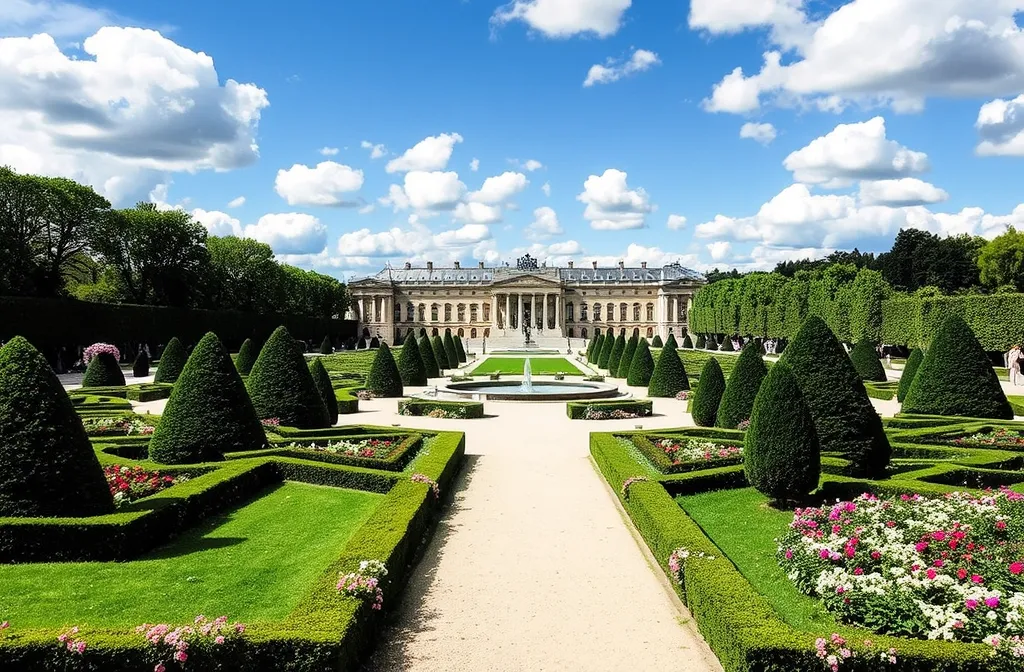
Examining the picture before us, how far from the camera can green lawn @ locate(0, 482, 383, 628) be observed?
5375mm

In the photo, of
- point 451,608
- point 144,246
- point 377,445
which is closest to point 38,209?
point 144,246

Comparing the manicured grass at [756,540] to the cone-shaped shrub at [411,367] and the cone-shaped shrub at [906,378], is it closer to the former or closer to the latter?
the cone-shaped shrub at [906,378]

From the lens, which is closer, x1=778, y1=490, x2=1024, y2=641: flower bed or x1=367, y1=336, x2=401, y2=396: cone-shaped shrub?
x1=778, y1=490, x2=1024, y2=641: flower bed

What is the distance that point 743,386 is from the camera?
13.9m

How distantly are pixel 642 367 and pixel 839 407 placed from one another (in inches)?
672

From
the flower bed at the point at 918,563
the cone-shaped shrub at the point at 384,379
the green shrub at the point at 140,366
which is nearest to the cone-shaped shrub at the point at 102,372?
the green shrub at the point at 140,366

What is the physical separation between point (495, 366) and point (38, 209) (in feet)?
77.3

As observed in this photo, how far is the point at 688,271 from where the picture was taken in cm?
10781

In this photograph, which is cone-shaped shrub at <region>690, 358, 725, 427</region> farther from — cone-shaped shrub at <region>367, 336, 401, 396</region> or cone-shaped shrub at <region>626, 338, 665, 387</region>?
cone-shaped shrub at <region>626, 338, 665, 387</region>

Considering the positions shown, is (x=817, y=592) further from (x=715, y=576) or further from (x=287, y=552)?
(x=287, y=552)

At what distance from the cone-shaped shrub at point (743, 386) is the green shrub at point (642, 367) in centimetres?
1272

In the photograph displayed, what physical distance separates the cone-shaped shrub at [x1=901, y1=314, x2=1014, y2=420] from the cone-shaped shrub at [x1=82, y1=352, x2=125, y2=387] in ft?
74.9

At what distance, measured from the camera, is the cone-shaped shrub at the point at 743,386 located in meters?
13.7

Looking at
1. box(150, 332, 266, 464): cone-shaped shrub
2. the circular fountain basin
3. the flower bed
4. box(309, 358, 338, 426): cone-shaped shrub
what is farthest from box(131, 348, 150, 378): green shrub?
the flower bed
